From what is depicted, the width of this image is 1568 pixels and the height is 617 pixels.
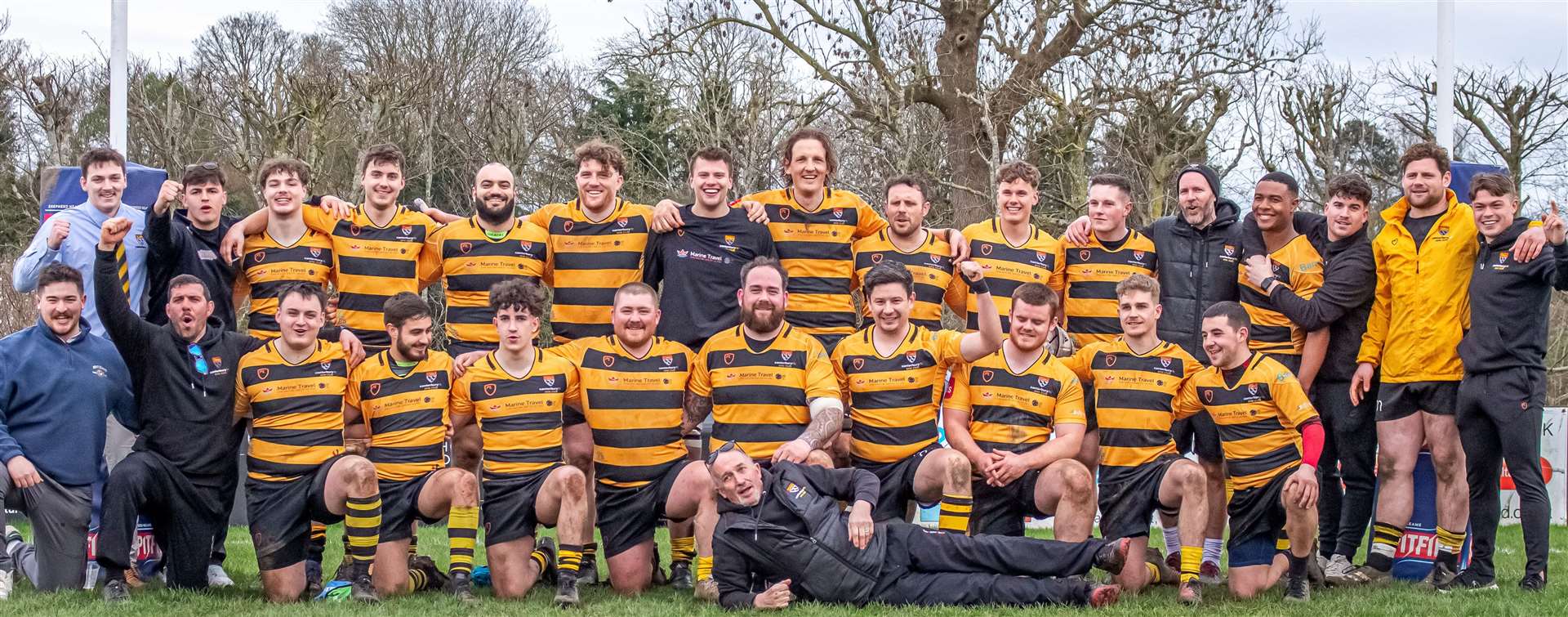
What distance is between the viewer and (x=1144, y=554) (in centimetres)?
683

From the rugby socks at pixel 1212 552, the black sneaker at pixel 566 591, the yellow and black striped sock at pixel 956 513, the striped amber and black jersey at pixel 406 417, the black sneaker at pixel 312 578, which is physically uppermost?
the striped amber and black jersey at pixel 406 417

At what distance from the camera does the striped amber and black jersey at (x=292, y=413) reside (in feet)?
22.0

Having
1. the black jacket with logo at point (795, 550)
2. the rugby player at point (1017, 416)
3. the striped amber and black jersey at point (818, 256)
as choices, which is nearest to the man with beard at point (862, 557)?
the black jacket with logo at point (795, 550)

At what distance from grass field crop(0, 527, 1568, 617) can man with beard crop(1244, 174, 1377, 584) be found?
22.5 inches

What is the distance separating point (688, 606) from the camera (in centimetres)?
629

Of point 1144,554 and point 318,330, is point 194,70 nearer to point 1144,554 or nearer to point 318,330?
point 318,330

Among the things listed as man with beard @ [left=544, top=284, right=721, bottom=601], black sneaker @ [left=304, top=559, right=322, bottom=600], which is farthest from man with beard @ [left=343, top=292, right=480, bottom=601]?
man with beard @ [left=544, top=284, right=721, bottom=601]

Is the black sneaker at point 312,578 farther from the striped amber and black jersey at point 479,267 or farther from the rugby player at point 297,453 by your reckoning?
the striped amber and black jersey at point 479,267

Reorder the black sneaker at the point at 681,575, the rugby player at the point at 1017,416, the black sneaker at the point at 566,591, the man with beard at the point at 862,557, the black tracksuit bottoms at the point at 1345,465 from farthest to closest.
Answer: the black tracksuit bottoms at the point at 1345,465 → the black sneaker at the point at 681,575 → the rugby player at the point at 1017,416 → the black sneaker at the point at 566,591 → the man with beard at the point at 862,557

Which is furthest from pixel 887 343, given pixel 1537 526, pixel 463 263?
pixel 1537 526

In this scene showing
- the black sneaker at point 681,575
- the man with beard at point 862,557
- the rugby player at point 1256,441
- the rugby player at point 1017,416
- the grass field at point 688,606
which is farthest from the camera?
the black sneaker at point 681,575

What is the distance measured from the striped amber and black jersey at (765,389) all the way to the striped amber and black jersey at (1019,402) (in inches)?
29.5

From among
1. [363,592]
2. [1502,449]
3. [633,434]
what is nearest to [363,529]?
[363,592]

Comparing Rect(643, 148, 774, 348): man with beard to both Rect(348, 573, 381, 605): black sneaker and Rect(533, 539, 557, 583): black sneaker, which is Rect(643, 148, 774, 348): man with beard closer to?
Rect(533, 539, 557, 583): black sneaker
